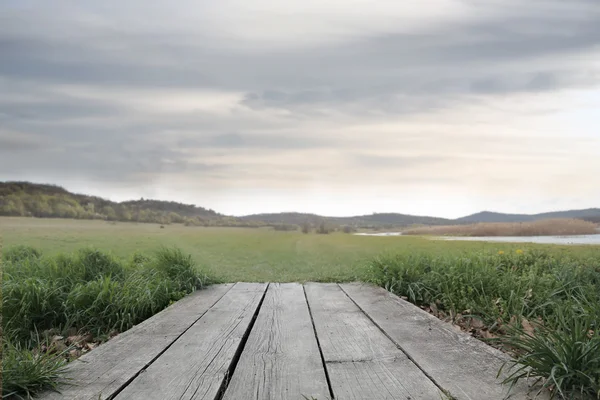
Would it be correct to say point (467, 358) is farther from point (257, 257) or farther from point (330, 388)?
point (257, 257)

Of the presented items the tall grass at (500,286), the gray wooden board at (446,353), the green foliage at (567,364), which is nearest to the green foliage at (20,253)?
the tall grass at (500,286)

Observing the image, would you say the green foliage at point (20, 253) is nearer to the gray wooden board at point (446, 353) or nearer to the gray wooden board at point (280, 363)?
the gray wooden board at point (280, 363)

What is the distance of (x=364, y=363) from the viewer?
6.91ft

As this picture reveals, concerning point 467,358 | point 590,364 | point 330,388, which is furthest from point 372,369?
point 590,364

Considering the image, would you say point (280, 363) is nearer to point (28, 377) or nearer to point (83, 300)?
A: point (28, 377)

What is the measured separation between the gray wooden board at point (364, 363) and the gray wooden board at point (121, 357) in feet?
2.89

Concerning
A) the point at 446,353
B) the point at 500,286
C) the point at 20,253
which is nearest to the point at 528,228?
the point at 500,286

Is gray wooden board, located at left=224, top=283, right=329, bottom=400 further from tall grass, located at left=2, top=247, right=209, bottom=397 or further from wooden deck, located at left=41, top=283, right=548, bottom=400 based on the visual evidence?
tall grass, located at left=2, top=247, right=209, bottom=397

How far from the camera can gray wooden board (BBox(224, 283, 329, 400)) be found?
5.89 feet

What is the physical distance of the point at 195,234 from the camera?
8.59 metres

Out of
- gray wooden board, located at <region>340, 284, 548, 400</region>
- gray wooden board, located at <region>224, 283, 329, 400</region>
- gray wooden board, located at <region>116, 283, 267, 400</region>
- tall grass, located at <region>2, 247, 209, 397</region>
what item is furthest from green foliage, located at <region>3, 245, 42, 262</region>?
gray wooden board, located at <region>340, 284, 548, 400</region>

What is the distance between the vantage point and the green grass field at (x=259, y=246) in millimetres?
6051

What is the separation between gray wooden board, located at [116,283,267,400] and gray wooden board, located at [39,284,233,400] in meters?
0.07

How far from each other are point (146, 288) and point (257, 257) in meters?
3.29
